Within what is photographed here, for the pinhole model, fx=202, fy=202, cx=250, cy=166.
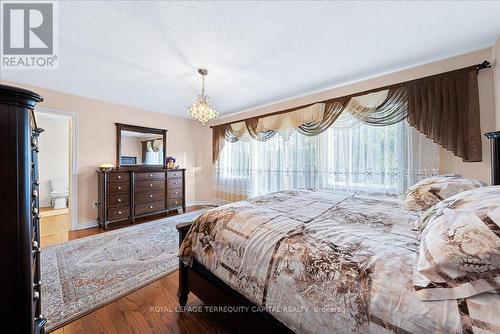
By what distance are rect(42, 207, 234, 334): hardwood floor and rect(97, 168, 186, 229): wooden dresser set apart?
2321mm

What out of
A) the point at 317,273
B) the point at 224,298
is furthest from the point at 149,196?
the point at 317,273

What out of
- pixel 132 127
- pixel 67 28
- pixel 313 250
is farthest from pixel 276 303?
pixel 132 127

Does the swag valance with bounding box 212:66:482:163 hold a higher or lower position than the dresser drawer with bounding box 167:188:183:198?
higher

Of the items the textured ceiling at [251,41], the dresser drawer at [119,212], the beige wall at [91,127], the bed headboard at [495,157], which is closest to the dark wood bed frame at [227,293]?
the bed headboard at [495,157]

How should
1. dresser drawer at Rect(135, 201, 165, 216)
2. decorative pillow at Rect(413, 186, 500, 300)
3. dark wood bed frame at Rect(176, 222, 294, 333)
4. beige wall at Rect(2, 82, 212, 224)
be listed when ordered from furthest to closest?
dresser drawer at Rect(135, 201, 165, 216) < beige wall at Rect(2, 82, 212, 224) < dark wood bed frame at Rect(176, 222, 294, 333) < decorative pillow at Rect(413, 186, 500, 300)

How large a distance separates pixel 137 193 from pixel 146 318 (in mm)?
2837

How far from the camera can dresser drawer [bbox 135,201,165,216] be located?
3.85 metres

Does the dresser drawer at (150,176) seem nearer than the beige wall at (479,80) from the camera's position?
No

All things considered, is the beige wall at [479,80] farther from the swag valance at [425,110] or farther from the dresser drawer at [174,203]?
the dresser drawer at [174,203]

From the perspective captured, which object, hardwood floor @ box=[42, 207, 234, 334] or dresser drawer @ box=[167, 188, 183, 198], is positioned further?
dresser drawer @ box=[167, 188, 183, 198]

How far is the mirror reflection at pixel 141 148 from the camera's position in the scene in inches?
162

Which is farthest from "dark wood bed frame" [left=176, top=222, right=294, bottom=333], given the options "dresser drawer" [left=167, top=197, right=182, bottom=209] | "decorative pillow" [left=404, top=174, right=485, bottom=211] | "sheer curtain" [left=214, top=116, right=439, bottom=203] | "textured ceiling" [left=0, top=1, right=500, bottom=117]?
"dresser drawer" [left=167, top=197, right=182, bottom=209]

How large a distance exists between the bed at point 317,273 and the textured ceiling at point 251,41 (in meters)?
1.60

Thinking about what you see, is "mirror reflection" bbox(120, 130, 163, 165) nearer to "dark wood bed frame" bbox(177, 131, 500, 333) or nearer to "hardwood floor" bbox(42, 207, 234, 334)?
"hardwood floor" bbox(42, 207, 234, 334)
